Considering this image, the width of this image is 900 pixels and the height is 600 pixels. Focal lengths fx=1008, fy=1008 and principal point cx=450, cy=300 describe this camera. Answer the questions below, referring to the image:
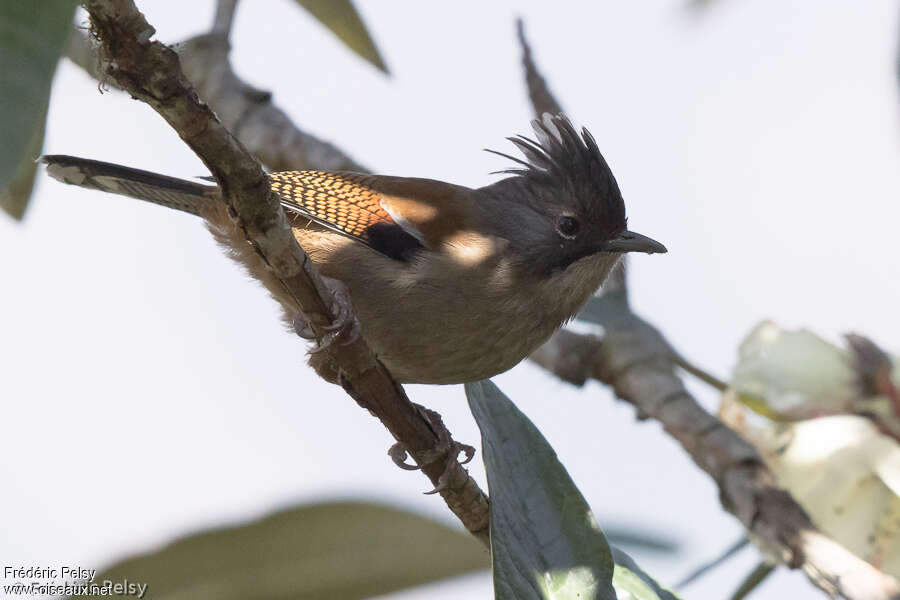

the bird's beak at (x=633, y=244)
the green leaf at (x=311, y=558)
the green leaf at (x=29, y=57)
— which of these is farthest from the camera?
the bird's beak at (x=633, y=244)

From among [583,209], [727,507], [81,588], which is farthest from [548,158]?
[81,588]

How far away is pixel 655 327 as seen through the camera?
392 centimetres

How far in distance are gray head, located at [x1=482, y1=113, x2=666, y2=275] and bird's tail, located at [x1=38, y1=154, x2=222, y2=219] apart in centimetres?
112

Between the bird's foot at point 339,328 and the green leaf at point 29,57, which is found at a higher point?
the green leaf at point 29,57

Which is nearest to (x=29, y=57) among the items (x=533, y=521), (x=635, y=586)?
(x=533, y=521)

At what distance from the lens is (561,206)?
13.0ft

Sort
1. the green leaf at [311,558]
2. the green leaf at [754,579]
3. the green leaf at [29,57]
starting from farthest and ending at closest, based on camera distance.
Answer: the green leaf at [754,579]
the green leaf at [311,558]
the green leaf at [29,57]

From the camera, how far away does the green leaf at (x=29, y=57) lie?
134 cm

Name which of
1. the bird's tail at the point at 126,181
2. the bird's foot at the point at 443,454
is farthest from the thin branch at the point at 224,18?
the bird's foot at the point at 443,454

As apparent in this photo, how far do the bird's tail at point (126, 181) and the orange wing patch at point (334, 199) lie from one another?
29cm

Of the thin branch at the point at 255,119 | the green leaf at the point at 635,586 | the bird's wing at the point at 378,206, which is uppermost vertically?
the thin branch at the point at 255,119

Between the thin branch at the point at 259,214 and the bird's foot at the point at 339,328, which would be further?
the bird's foot at the point at 339,328

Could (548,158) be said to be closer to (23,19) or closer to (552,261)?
(552,261)

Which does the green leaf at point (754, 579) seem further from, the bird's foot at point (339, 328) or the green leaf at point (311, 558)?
the bird's foot at point (339, 328)
